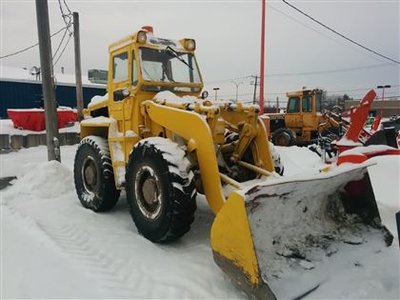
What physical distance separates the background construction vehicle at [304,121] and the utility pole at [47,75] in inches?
390

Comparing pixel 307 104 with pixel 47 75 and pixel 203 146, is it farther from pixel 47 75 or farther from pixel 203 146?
pixel 203 146

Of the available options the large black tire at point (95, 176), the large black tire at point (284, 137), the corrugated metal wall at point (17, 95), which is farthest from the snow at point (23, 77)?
the large black tire at point (95, 176)

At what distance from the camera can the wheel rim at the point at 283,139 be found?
15.1 m

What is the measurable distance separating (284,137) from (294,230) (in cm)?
1207

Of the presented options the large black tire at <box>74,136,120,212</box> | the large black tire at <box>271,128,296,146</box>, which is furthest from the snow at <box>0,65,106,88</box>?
the large black tire at <box>74,136,120,212</box>

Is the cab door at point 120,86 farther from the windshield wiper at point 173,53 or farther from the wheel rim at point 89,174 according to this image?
the wheel rim at point 89,174

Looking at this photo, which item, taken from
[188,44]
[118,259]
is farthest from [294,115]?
[118,259]

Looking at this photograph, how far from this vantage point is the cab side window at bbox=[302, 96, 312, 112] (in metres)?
15.2

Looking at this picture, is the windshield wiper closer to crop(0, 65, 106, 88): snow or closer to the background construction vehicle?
the background construction vehicle

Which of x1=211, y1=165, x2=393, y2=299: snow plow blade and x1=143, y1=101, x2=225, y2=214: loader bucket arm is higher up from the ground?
x1=143, y1=101, x2=225, y2=214: loader bucket arm

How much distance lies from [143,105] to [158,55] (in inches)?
32.1

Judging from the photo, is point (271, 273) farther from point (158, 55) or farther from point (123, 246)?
point (158, 55)

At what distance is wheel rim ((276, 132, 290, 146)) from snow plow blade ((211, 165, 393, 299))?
11.4 metres

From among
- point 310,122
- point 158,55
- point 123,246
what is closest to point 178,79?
point 158,55
